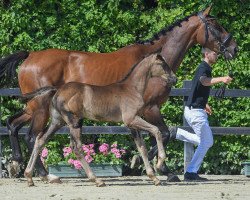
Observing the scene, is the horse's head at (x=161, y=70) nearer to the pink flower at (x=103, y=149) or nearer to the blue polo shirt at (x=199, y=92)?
the blue polo shirt at (x=199, y=92)

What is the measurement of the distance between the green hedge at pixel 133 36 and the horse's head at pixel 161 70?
3055 mm

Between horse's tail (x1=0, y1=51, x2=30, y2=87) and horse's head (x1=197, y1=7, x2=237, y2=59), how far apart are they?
2353 mm

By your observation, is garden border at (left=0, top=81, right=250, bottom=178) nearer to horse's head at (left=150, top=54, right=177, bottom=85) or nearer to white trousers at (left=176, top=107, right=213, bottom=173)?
white trousers at (left=176, top=107, right=213, bottom=173)

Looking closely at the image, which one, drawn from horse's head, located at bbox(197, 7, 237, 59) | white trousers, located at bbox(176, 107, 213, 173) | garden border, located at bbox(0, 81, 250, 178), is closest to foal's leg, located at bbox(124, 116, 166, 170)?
white trousers, located at bbox(176, 107, 213, 173)

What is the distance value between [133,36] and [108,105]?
356cm

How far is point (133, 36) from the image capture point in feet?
50.9

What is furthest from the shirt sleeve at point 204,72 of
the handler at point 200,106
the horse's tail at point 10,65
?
the horse's tail at point 10,65

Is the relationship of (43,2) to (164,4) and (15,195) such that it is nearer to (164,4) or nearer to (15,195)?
(164,4)

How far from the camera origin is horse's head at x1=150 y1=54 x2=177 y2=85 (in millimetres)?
12242

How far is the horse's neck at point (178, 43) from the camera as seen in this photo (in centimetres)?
1327

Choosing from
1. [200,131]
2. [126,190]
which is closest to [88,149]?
[200,131]

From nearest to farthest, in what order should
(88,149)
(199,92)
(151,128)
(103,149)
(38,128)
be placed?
(151,128)
(199,92)
(38,128)
(88,149)
(103,149)

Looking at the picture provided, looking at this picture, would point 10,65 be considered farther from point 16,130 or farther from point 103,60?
point 103,60

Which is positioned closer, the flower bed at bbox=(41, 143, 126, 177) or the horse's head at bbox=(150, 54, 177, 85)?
the horse's head at bbox=(150, 54, 177, 85)
